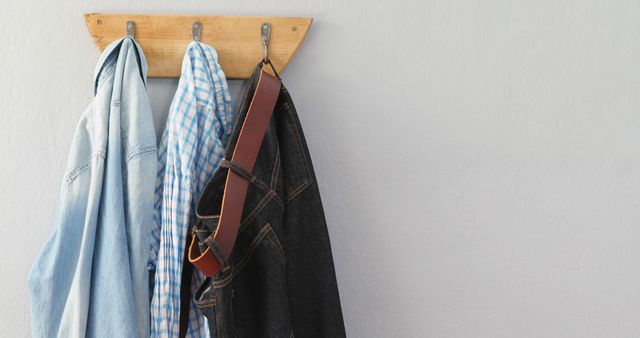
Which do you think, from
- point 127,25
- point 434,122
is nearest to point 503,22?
point 434,122

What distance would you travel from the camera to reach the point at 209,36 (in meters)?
0.86

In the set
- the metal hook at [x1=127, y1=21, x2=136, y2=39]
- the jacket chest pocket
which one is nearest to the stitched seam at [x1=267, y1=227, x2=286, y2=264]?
the jacket chest pocket

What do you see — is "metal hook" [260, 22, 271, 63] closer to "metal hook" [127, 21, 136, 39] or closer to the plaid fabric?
the plaid fabric

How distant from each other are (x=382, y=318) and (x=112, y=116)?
570mm

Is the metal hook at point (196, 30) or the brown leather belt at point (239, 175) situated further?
the metal hook at point (196, 30)

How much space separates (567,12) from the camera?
94 cm

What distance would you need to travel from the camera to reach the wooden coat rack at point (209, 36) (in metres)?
0.85

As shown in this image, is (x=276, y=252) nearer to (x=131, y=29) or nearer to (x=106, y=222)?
(x=106, y=222)

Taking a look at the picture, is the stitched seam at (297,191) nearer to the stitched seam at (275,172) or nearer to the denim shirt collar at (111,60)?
the stitched seam at (275,172)

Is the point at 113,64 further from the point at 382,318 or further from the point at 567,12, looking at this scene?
the point at 567,12

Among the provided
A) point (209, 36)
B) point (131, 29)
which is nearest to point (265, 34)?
point (209, 36)

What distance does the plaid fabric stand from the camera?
2.59 feet

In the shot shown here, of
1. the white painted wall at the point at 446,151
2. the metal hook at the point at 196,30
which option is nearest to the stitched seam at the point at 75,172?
the white painted wall at the point at 446,151

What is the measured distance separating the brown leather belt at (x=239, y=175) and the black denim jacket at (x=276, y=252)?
17mm
